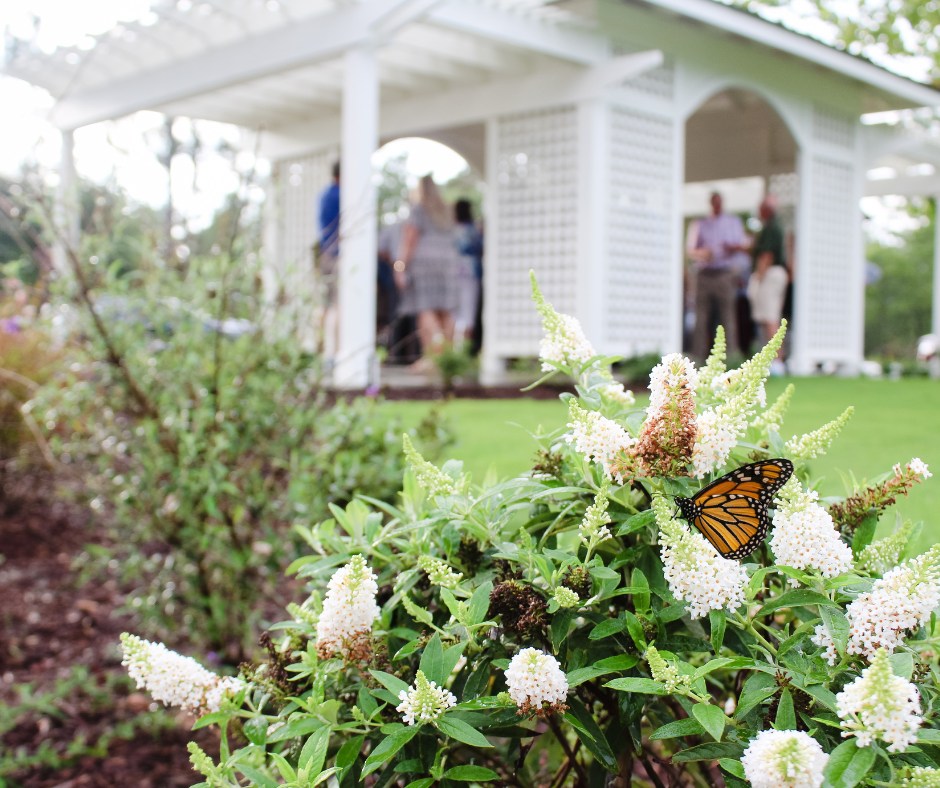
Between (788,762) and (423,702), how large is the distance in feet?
1.40

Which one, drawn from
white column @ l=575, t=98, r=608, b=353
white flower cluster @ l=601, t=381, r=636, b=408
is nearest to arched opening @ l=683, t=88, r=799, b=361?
white column @ l=575, t=98, r=608, b=353

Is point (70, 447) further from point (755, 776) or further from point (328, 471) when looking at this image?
point (755, 776)

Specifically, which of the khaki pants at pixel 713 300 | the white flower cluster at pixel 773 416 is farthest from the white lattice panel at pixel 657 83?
the white flower cluster at pixel 773 416

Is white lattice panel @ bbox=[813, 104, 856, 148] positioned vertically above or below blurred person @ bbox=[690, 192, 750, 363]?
above

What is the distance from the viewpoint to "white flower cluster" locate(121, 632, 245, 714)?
1395 millimetres

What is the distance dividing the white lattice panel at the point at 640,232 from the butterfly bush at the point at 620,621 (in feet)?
31.1

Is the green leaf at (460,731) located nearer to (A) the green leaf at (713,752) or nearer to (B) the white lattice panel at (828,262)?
(A) the green leaf at (713,752)

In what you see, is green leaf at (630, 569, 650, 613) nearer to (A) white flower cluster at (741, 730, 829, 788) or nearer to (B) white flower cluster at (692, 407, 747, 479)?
(B) white flower cluster at (692, 407, 747, 479)

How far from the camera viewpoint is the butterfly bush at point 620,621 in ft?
3.69

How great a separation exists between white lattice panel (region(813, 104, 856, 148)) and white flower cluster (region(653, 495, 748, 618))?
1379 cm

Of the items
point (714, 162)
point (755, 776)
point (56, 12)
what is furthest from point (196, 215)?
point (714, 162)

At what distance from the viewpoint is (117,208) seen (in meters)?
3.56

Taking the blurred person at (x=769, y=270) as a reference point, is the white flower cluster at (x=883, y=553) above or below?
below

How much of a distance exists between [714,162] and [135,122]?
34.9 ft
